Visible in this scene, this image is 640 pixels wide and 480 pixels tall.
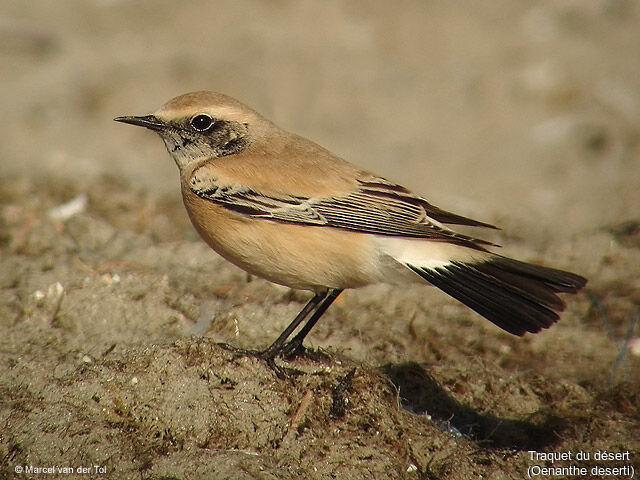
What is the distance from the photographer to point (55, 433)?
451 centimetres

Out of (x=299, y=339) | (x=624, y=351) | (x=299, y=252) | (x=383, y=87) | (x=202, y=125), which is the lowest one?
(x=624, y=351)

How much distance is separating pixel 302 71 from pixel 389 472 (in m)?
7.79

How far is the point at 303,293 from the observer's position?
270 inches

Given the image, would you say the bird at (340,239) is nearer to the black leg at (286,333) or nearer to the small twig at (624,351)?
the black leg at (286,333)

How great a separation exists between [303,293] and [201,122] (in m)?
1.74

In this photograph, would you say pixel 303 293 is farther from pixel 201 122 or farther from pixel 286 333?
pixel 201 122

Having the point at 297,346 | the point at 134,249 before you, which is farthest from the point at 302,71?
the point at 297,346

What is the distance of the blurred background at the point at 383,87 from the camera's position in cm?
1010

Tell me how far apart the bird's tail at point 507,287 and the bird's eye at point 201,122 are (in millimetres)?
1758

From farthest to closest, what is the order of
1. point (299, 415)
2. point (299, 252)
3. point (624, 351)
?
point (624, 351), point (299, 252), point (299, 415)

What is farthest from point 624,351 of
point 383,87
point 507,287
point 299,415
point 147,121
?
point 383,87

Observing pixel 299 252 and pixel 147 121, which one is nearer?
pixel 299 252

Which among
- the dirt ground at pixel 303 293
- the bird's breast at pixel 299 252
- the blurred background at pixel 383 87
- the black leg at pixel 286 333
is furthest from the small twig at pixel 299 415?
the blurred background at pixel 383 87

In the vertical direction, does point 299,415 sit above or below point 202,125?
below
